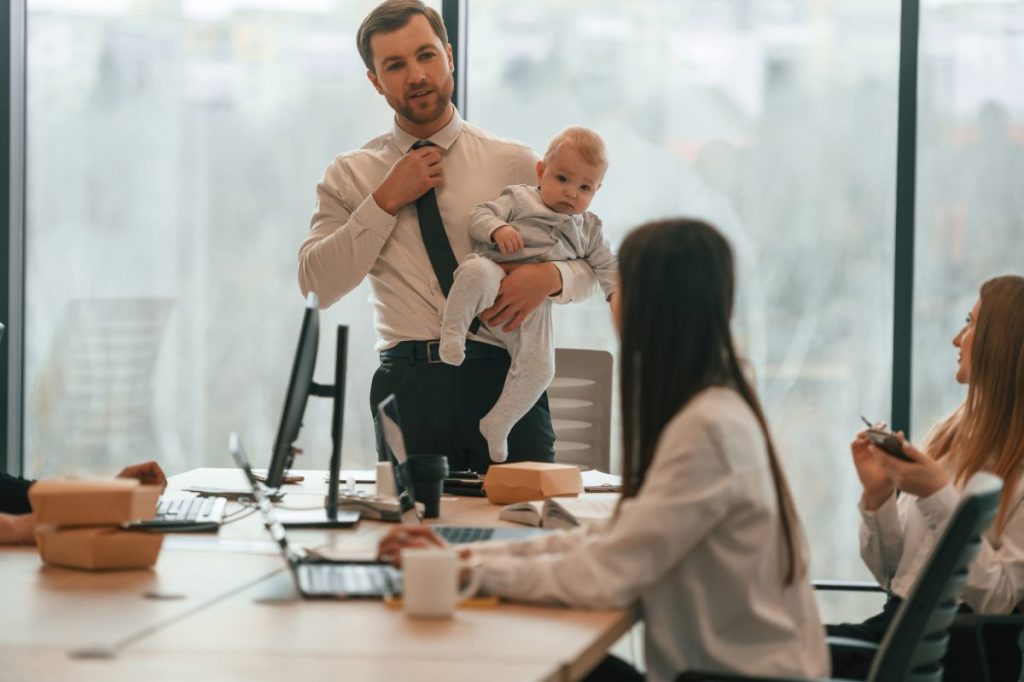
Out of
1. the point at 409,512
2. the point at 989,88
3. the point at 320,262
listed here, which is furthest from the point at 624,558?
the point at 989,88

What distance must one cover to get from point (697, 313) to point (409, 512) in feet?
3.47

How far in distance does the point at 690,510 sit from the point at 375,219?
5.55 feet

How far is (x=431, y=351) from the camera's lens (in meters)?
3.25

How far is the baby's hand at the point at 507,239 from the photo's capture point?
320cm

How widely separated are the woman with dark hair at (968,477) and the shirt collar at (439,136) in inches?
57.2

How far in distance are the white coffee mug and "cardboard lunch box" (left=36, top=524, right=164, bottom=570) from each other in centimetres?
57

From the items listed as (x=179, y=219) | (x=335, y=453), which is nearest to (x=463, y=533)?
(x=335, y=453)

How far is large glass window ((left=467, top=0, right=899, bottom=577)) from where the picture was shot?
466cm

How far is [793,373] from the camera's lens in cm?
472

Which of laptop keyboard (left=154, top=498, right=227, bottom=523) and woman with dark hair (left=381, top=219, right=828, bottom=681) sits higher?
woman with dark hair (left=381, top=219, right=828, bottom=681)

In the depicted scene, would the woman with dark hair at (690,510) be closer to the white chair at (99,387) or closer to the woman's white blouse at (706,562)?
the woman's white blouse at (706,562)

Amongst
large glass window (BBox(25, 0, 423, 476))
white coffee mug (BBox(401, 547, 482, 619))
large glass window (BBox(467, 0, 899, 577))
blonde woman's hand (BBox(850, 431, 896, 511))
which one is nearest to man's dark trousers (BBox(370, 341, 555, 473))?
blonde woman's hand (BBox(850, 431, 896, 511))

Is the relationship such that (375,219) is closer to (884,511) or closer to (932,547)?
(884,511)

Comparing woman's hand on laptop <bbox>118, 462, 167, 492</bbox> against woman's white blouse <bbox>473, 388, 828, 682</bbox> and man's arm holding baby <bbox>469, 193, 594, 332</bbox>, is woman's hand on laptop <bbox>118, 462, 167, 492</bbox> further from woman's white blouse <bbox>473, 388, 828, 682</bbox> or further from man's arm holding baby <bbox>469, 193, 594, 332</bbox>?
woman's white blouse <bbox>473, 388, 828, 682</bbox>
